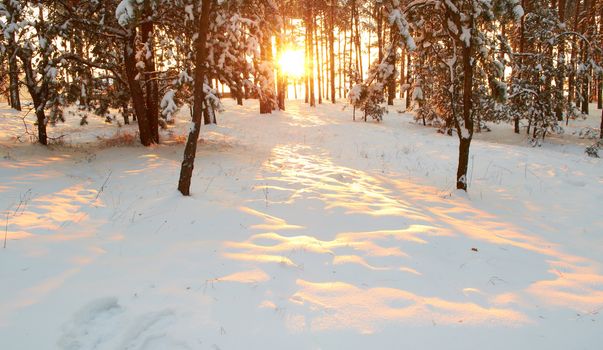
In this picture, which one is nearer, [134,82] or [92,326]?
[92,326]

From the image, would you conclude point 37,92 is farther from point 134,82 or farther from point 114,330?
point 114,330

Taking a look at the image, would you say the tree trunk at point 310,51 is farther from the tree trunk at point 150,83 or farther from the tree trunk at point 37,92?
the tree trunk at point 37,92

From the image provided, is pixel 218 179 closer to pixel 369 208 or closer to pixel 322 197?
pixel 322 197

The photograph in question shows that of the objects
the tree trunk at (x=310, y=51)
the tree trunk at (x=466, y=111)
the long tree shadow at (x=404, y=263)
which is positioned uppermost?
the tree trunk at (x=310, y=51)

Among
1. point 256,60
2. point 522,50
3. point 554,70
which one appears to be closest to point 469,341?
point 256,60

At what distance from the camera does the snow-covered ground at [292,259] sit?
140 inches

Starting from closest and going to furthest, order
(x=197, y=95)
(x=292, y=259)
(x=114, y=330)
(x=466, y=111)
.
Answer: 1. (x=114, y=330)
2. (x=292, y=259)
3. (x=197, y=95)
4. (x=466, y=111)

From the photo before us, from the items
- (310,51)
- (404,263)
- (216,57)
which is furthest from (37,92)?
(310,51)

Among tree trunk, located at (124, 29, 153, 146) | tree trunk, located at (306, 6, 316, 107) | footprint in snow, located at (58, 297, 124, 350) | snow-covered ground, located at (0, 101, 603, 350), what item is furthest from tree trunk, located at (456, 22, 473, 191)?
tree trunk, located at (306, 6, 316, 107)

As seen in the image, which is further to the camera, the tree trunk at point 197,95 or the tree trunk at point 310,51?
the tree trunk at point 310,51

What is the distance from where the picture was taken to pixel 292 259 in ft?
16.0

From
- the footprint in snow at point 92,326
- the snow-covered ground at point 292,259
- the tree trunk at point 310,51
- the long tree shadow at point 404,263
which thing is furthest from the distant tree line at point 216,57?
the tree trunk at point 310,51

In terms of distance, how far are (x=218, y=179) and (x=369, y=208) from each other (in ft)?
12.7

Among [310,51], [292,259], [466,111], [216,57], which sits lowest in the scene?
[292,259]
